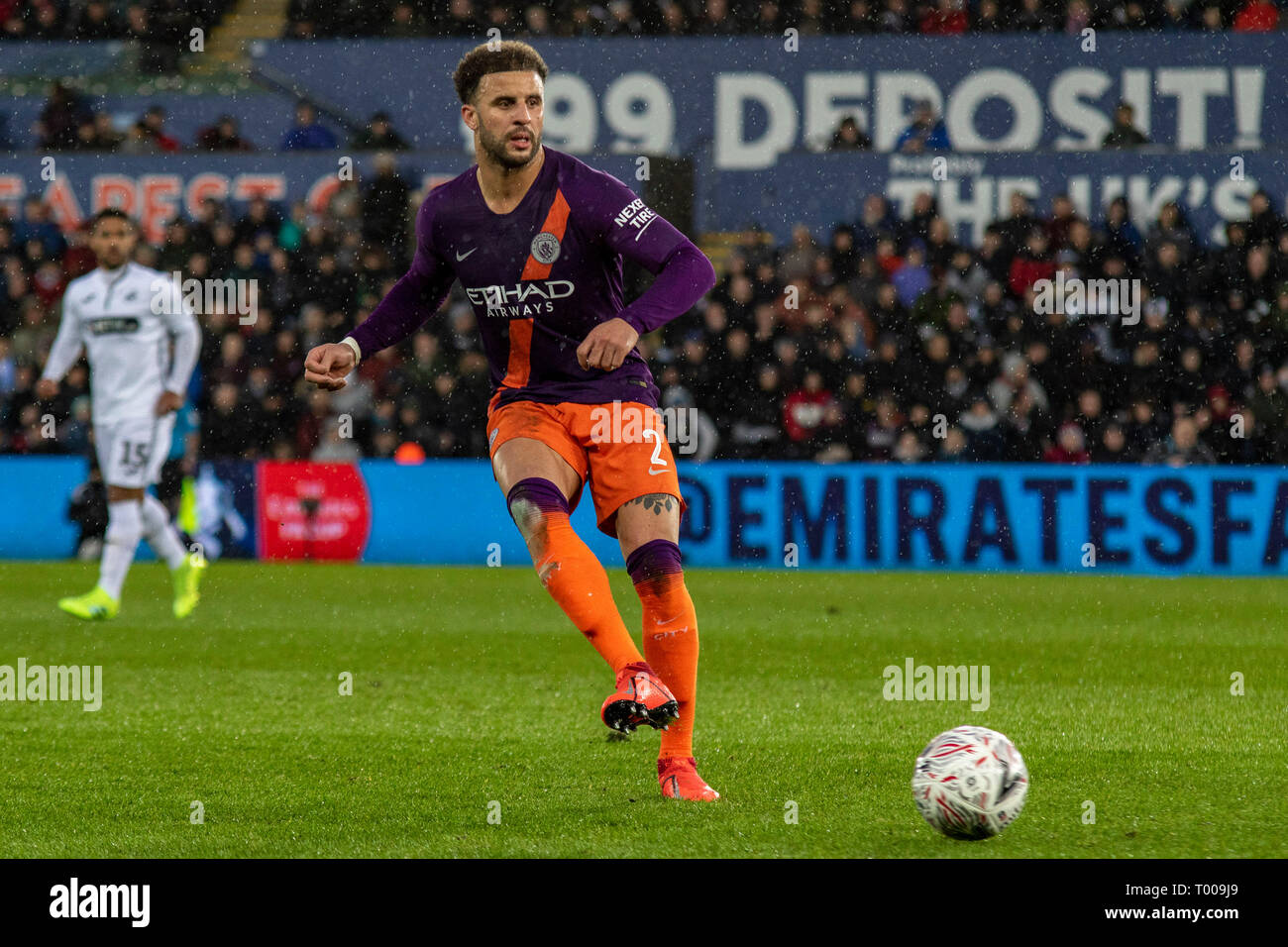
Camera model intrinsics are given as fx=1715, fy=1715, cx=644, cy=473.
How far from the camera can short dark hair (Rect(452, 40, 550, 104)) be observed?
5207mm

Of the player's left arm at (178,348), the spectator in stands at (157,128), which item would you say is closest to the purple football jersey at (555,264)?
the player's left arm at (178,348)

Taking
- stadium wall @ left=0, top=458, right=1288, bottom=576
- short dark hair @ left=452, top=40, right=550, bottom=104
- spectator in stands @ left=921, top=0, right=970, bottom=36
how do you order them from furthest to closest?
spectator in stands @ left=921, top=0, right=970, bottom=36 < stadium wall @ left=0, top=458, right=1288, bottom=576 < short dark hair @ left=452, top=40, right=550, bottom=104

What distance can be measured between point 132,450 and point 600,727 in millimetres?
4843

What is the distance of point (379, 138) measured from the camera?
1719 centimetres

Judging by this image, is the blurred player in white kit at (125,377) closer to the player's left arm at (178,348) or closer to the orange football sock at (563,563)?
the player's left arm at (178,348)

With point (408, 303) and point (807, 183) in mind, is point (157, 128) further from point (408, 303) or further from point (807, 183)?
point (408, 303)

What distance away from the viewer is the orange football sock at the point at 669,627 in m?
5.09

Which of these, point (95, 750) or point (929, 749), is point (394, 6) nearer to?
point (95, 750)

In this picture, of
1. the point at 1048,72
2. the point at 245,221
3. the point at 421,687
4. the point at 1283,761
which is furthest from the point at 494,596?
the point at 1048,72

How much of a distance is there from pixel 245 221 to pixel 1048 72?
8046 mm

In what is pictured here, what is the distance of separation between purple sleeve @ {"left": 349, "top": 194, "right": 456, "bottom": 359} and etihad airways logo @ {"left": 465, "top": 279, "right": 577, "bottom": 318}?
24 cm

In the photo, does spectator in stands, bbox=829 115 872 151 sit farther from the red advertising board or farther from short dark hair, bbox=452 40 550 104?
short dark hair, bbox=452 40 550 104

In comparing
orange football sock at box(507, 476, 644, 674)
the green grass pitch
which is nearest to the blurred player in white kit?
the green grass pitch

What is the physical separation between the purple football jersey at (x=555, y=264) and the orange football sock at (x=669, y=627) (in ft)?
1.95
